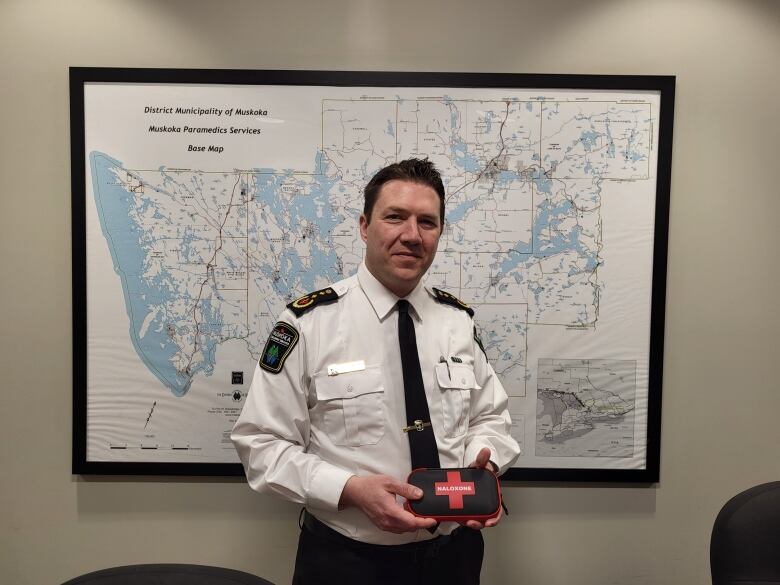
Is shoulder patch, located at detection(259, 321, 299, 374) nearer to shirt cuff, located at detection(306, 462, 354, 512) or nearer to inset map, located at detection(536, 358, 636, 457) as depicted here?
shirt cuff, located at detection(306, 462, 354, 512)

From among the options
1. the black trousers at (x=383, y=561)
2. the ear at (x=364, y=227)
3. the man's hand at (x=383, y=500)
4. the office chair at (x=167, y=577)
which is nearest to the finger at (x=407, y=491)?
the man's hand at (x=383, y=500)

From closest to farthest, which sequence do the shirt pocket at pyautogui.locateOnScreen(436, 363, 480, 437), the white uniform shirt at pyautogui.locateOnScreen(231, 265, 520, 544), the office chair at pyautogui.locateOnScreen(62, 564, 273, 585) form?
the office chair at pyautogui.locateOnScreen(62, 564, 273, 585) < the white uniform shirt at pyautogui.locateOnScreen(231, 265, 520, 544) < the shirt pocket at pyautogui.locateOnScreen(436, 363, 480, 437)

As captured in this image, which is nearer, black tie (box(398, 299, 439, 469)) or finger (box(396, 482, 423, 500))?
finger (box(396, 482, 423, 500))

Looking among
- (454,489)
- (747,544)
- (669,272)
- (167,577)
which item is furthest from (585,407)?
(167,577)

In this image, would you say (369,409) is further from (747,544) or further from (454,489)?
(747,544)

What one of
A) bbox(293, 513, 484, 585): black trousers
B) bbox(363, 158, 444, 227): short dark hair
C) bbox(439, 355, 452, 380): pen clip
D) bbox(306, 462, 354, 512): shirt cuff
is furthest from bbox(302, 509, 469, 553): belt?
bbox(363, 158, 444, 227): short dark hair

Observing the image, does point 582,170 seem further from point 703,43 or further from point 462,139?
point 703,43

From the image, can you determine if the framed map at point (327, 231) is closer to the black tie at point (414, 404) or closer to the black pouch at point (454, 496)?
the black tie at point (414, 404)
